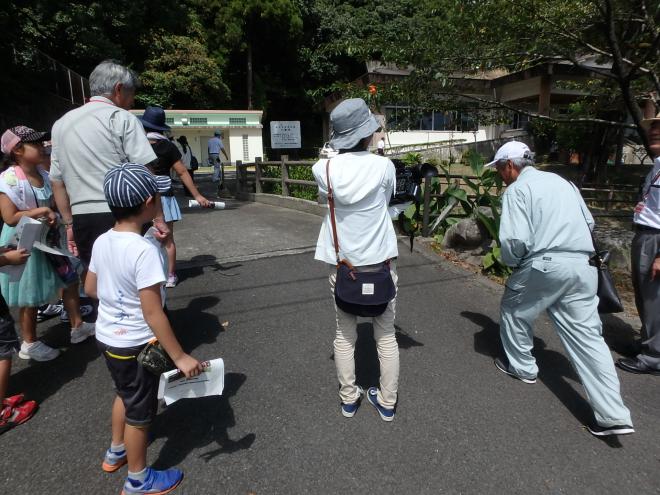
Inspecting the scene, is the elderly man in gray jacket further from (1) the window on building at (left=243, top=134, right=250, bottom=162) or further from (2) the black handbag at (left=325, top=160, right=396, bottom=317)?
(1) the window on building at (left=243, top=134, right=250, bottom=162)

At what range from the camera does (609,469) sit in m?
2.20

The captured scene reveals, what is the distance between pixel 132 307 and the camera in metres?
1.90

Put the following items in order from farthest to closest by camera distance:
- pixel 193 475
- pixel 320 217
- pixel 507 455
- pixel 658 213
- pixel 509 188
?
pixel 320 217 < pixel 658 213 < pixel 509 188 < pixel 507 455 < pixel 193 475

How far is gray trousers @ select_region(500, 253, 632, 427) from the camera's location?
2393 mm

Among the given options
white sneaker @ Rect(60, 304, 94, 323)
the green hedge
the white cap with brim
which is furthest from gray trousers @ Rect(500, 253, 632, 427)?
the green hedge

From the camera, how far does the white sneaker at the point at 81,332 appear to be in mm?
3438

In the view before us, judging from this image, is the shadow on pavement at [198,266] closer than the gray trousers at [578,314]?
No

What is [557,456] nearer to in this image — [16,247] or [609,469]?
[609,469]

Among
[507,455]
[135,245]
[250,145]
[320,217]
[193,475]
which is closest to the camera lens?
[135,245]

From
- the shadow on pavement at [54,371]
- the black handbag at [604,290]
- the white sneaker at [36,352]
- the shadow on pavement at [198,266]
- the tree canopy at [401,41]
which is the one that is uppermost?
the tree canopy at [401,41]

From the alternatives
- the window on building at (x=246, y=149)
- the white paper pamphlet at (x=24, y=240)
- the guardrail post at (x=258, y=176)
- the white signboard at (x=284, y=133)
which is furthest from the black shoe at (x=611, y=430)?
the window on building at (x=246, y=149)

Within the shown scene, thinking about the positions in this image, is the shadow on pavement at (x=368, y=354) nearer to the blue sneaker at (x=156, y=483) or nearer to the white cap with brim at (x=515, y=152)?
the blue sneaker at (x=156, y=483)

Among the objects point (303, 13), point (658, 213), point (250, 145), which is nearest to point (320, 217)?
point (658, 213)

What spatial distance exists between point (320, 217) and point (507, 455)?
6421 mm
